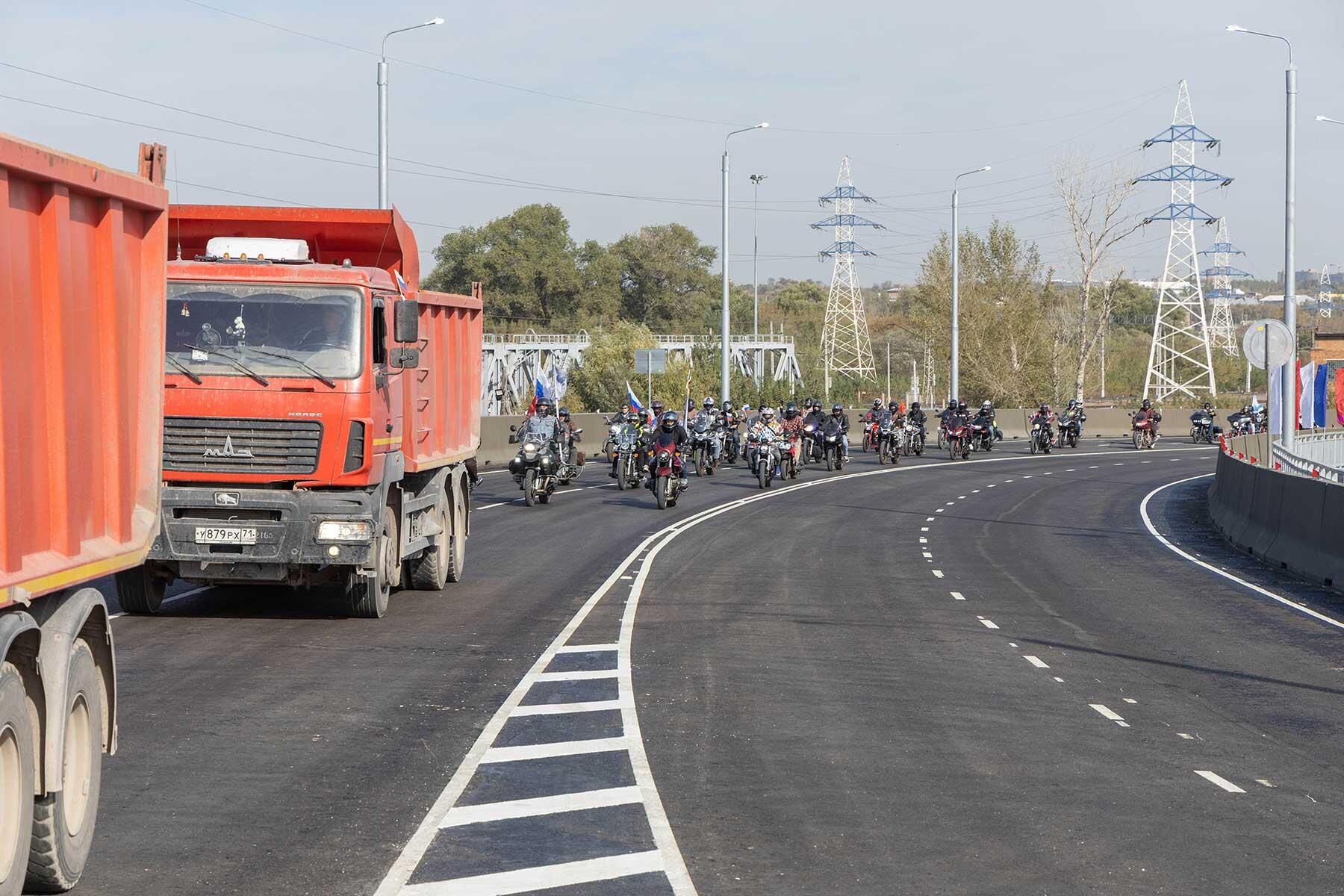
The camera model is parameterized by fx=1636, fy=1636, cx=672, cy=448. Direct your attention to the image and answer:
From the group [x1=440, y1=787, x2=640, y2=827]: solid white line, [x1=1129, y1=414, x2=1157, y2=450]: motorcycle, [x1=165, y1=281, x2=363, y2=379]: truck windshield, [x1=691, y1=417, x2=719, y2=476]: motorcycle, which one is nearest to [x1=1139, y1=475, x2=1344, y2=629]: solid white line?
[x1=165, y1=281, x2=363, y2=379]: truck windshield

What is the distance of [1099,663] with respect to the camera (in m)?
12.9

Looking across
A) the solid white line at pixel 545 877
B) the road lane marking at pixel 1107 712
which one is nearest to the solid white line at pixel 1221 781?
the road lane marking at pixel 1107 712

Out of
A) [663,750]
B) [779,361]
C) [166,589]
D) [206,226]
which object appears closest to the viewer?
[663,750]

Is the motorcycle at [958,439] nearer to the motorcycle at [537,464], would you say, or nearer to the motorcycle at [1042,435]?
the motorcycle at [1042,435]

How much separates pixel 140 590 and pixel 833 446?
93.0 ft

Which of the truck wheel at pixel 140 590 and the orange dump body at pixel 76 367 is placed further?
the truck wheel at pixel 140 590

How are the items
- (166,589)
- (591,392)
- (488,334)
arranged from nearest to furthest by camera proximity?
(166,589)
(591,392)
(488,334)

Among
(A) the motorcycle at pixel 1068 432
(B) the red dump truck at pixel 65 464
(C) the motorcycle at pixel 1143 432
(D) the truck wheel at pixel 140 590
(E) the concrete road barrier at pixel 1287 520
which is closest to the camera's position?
(B) the red dump truck at pixel 65 464

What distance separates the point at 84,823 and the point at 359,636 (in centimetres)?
703

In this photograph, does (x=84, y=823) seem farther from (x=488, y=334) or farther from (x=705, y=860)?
(x=488, y=334)

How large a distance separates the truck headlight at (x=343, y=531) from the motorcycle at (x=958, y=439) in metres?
34.9

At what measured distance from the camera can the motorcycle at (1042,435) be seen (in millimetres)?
53531

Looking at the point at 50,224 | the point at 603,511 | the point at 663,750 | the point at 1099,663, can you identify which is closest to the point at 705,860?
the point at 663,750

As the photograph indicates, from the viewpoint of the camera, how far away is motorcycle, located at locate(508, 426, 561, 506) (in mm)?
28922
